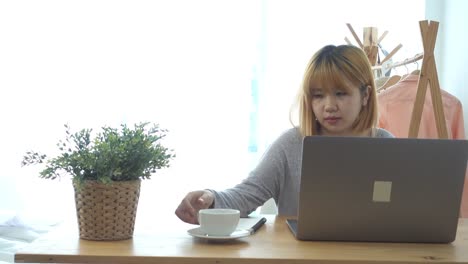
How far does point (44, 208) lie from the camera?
109 inches

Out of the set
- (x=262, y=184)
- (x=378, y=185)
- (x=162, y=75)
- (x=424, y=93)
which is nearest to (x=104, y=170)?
(x=378, y=185)

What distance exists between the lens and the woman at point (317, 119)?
1.60 m

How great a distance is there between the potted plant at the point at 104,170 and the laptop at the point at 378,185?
0.32 m

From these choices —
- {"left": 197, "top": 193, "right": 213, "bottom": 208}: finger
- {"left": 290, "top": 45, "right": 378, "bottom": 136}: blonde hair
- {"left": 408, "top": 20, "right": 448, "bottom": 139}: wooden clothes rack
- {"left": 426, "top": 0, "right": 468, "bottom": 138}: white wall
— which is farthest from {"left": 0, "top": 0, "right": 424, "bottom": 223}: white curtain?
{"left": 197, "top": 193, "right": 213, "bottom": 208}: finger

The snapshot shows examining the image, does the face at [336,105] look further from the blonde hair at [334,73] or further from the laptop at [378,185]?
the laptop at [378,185]

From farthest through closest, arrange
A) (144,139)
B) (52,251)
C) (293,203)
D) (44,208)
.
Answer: (44,208), (293,203), (144,139), (52,251)

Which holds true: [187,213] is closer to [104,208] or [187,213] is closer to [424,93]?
[104,208]

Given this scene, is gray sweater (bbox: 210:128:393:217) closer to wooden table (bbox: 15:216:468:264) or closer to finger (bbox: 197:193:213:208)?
finger (bbox: 197:193:213:208)

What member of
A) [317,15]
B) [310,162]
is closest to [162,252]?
[310,162]

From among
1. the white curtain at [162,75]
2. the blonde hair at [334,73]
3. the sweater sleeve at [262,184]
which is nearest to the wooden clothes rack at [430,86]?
the blonde hair at [334,73]

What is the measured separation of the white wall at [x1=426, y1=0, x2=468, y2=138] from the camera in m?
2.51

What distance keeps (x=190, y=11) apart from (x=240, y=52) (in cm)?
30

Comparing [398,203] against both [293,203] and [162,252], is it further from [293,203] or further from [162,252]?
[293,203]

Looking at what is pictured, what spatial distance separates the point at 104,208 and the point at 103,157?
10cm
